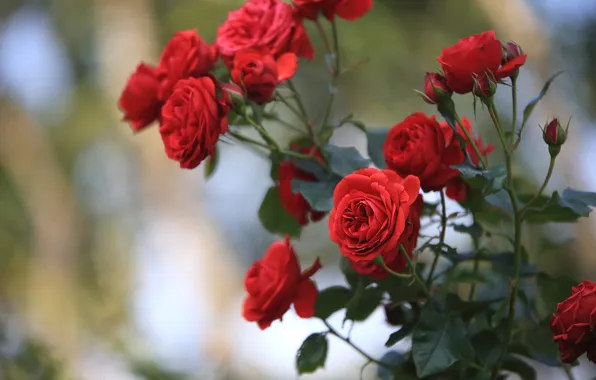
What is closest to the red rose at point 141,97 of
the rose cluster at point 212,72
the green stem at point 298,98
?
the rose cluster at point 212,72

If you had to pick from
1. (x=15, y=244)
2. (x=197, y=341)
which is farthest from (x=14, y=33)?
(x=197, y=341)

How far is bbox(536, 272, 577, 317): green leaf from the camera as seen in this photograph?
0.48 metres

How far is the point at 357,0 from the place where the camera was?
503 millimetres

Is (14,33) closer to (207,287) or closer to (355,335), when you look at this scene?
→ (207,287)

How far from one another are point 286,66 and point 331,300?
178 mm

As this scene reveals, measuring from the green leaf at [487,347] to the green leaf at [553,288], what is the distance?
0.07 meters

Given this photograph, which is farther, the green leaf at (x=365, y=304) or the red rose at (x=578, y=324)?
the green leaf at (x=365, y=304)

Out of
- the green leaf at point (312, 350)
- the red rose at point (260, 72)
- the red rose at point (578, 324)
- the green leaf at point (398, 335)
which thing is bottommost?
the red rose at point (578, 324)

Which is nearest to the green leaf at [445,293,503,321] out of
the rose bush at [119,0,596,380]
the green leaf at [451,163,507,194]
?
the rose bush at [119,0,596,380]

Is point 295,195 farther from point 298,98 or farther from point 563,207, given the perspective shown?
point 563,207

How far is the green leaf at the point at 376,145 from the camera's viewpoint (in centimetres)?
50

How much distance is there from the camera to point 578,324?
1.19 ft

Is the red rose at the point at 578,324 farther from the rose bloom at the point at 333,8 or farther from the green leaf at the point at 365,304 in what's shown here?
the rose bloom at the point at 333,8

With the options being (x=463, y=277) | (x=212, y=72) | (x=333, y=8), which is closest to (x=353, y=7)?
(x=333, y=8)
